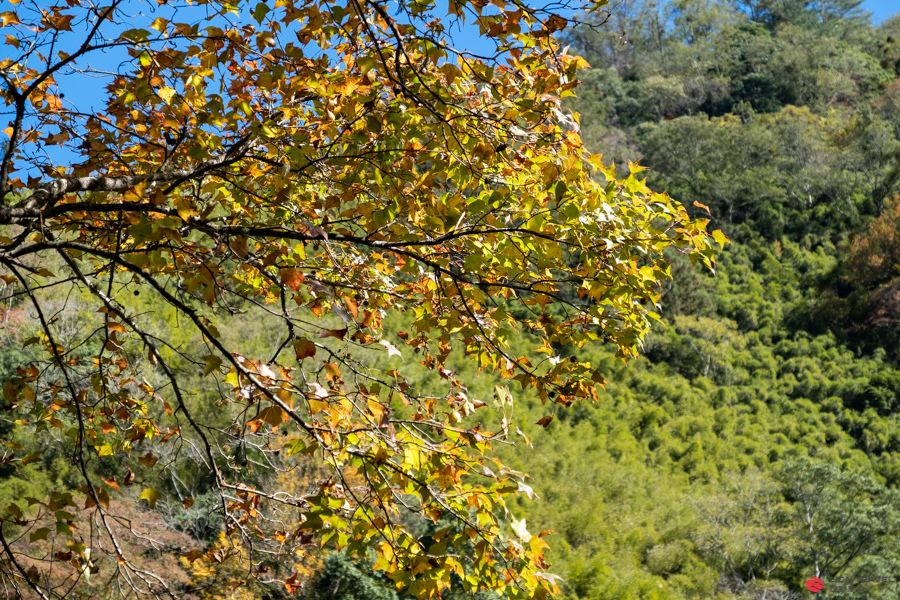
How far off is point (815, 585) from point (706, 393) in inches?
341

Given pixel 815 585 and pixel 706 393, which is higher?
pixel 706 393

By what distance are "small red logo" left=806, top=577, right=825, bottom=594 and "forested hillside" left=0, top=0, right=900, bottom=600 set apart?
0.17m

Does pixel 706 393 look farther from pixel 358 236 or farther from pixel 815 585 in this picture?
pixel 358 236

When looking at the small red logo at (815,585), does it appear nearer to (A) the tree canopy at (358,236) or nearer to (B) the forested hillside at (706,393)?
(B) the forested hillside at (706,393)

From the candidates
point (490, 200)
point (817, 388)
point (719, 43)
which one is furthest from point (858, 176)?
point (490, 200)

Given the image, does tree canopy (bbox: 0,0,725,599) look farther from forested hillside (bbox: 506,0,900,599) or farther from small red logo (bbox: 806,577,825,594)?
small red logo (bbox: 806,577,825,594)

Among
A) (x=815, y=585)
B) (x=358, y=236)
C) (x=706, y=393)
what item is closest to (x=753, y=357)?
(x=706, y=393)

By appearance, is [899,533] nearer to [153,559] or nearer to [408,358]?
[408,358]

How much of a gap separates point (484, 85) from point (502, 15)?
302 mm

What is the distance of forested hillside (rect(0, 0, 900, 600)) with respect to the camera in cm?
781

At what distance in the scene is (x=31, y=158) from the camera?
2.02 m

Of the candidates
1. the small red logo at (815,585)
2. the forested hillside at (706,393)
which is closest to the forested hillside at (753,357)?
the forested hillside at (706,393)

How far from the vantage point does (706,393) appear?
19281 millimetres

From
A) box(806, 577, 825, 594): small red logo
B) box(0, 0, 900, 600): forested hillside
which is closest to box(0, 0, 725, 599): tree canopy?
box(0, 0, 900, 600): forested hillside
